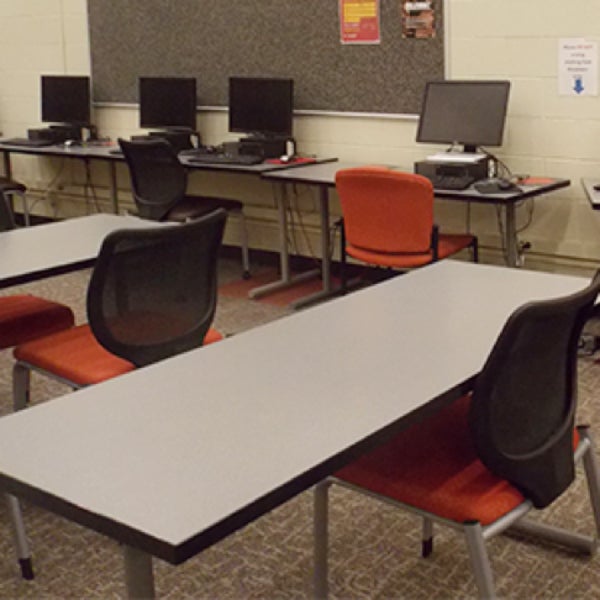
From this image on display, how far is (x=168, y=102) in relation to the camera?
18.5ft

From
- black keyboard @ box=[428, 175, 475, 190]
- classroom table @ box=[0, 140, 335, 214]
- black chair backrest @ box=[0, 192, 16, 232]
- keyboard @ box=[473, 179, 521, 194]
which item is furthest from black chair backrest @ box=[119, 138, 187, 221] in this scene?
keyboard @ box=[473, 179, 521, 194]

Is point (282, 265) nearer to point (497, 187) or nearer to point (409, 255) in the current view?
point (409, 255)


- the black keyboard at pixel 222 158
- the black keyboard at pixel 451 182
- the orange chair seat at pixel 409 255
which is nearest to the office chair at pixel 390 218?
the orange chair seat at pixel 409 255

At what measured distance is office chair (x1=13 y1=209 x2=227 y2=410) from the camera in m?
2.46

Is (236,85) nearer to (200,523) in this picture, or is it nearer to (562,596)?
(562,596)

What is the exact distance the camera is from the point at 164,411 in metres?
1.62

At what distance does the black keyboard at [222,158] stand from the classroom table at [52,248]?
1.79 metres

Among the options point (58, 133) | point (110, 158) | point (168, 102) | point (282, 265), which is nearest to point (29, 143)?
point (58, 133)

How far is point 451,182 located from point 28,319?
6.58 ft

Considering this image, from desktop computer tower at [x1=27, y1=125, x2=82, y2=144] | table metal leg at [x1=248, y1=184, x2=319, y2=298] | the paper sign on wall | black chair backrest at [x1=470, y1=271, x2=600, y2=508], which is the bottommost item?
table metal leg at [x1=248, y1=184, x2=319, y2=298]

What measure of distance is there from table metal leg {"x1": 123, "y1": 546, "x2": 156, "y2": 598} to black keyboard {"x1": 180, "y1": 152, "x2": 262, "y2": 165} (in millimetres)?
3768

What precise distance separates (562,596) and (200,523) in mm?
1316

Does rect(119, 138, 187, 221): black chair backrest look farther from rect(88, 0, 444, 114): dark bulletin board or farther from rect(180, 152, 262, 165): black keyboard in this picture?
rect(88, 0, 444, 114): dark bulletin board

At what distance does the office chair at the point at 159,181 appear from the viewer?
194 inches
